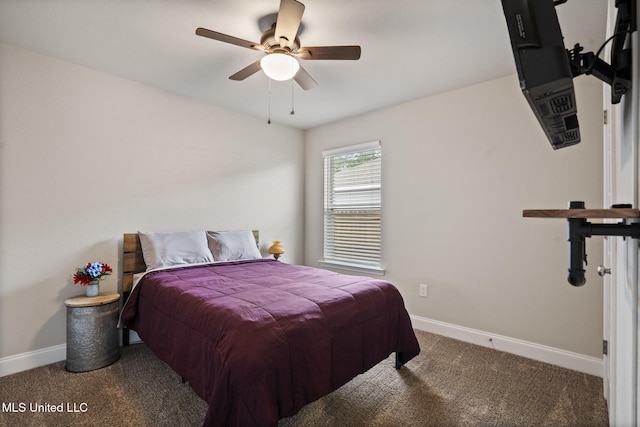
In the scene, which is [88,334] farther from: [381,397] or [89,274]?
[381,397]

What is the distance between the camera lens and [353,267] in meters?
3.91

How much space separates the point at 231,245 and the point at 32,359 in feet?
5.86

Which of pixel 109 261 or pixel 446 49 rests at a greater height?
pixel 446 49

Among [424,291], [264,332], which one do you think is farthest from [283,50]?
[424,291]

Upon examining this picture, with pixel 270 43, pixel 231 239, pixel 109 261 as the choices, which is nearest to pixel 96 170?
pixel 109 261

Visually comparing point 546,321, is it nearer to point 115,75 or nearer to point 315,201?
A: point 315,201

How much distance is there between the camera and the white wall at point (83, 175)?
93.8 inches

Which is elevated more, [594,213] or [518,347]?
[594,213]

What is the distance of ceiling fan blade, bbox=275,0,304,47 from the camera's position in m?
1.63

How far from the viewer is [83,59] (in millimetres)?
2578

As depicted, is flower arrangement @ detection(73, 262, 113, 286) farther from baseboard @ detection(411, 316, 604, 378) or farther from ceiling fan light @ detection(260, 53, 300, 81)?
baseboard @ detection(411, 316, 604, 378)

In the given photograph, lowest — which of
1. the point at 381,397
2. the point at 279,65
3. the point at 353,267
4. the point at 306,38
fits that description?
the point at 381,397

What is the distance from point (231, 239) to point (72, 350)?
1584 millimetres

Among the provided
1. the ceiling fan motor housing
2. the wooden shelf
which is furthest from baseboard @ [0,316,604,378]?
the ceiling fan motor housing
